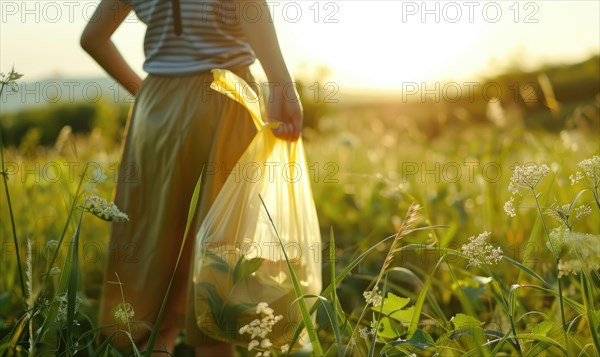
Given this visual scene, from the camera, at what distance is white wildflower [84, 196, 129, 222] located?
1011mm

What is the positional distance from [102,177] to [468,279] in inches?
34.1

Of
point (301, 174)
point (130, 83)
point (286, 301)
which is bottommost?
point (286, 301)

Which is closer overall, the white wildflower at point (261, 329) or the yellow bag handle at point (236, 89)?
→ the white wildflower at point (261, 329)

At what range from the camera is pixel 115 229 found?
1.94m

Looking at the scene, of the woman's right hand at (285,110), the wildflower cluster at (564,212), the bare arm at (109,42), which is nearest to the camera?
the wildflower cluster at (564,212)

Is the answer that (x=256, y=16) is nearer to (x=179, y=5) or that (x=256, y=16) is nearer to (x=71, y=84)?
(x=179, y=5)

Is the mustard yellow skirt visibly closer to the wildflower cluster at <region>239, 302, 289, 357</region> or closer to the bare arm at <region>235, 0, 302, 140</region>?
→ the bare arm at <region>235, 0, 302, 140</region>

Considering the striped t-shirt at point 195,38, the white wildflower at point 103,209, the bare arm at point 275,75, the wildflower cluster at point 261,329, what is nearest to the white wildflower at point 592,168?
the wildflower cluster at point 261,329

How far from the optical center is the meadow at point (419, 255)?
1035 millimetres

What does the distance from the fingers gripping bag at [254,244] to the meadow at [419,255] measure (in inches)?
5.5

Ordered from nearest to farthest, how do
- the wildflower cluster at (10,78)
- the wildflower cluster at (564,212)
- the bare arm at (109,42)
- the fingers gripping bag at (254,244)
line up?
the wildflower cluster at (564,212) → the wildflower cluster at (10,78) → the fingers gripping bag at (254,244) → the bare arm at (109,42)

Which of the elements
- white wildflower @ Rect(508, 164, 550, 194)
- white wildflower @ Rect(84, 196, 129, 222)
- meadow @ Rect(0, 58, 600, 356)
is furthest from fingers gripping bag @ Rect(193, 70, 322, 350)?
white wildflower @ Rect(508, 164, 550, 194)

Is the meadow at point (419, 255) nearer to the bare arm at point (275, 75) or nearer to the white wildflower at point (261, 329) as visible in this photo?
the white wildflower at point (261, 329)

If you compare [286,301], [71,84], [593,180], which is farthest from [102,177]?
[71,84]
